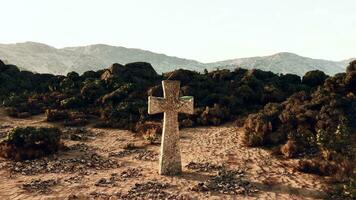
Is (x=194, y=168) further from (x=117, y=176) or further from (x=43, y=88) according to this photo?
(x=43, y=88)

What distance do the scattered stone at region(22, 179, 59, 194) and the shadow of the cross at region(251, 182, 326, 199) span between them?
7090 mm

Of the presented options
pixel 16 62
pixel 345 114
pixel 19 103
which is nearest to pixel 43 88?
pixel 19 103

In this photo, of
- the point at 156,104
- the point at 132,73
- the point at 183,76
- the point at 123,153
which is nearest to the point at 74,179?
the point at 156,104

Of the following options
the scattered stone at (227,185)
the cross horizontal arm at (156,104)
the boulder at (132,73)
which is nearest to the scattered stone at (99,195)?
the scattered stone at (227,185)

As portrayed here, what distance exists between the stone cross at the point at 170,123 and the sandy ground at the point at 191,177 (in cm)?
46

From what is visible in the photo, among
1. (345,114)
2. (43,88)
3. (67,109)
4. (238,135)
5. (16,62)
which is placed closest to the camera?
(345,114)

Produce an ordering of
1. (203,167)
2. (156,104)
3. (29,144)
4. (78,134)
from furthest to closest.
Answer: (78,134)
(29,144)
(203,167)
(156,104)

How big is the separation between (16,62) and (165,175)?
168611 mm

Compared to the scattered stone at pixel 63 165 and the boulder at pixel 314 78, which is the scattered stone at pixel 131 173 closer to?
the scattered stone at pixel 63 165

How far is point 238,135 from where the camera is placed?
Answer: 22125mm

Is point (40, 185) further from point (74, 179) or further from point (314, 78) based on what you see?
point (314, 78)

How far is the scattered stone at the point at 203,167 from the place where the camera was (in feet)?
52.4

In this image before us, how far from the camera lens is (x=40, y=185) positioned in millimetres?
14109

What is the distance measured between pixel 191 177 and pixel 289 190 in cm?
352
